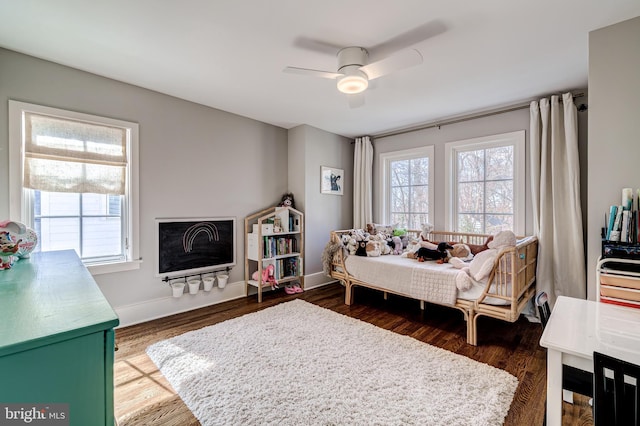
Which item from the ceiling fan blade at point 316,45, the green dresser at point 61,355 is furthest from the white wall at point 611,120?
the green dresser at point 61,355

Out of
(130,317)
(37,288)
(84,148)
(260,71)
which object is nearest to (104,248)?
(130,317)

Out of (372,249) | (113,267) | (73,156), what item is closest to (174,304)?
(113,267)

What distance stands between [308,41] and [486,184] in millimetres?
2774

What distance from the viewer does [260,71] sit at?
2535mm

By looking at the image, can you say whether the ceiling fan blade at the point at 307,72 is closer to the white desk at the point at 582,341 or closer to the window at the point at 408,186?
the white desk at the point at 582,341

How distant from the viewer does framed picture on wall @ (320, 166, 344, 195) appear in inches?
172

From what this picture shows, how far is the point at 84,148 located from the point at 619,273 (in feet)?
13.2

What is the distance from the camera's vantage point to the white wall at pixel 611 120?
1.84 metres

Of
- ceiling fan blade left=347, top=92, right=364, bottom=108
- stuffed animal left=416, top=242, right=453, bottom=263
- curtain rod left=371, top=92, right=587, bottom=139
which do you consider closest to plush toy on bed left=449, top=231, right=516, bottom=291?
stuffed animal left=416, top=242, right=453, bottom=263

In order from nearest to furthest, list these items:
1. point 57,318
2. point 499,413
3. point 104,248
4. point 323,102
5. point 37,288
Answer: point 57,318 → point 37,288 → point 499,413 → point 104,248 → point 323,102

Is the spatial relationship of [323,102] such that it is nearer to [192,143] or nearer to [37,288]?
[192,143]

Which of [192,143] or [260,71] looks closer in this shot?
[260,71]

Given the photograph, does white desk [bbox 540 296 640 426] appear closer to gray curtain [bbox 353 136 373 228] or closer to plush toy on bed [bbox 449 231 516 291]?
plush toy on bed [bbox 449 231 516 291]

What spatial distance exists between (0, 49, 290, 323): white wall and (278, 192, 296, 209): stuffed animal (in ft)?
0.50
